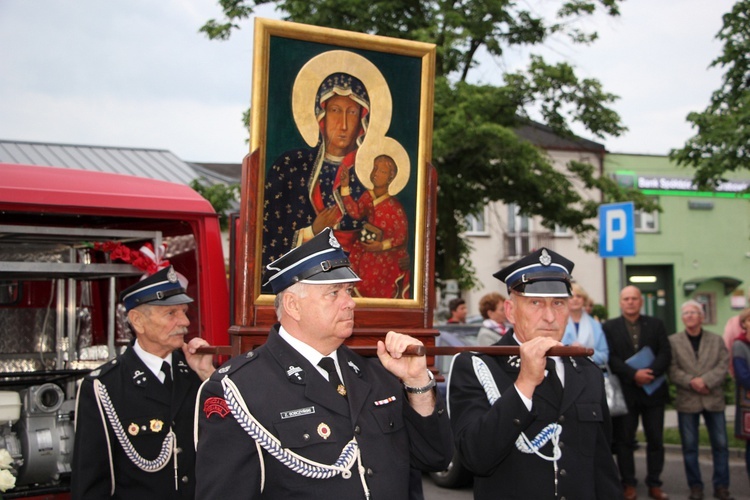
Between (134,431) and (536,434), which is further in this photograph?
(134,431)

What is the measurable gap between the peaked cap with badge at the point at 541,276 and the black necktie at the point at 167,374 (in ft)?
6.39

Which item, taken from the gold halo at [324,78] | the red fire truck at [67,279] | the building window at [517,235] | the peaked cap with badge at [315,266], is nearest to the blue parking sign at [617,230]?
the red fire truck at [67,279]

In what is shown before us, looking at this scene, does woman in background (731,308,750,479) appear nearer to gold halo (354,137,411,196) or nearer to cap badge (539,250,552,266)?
gold halo (354,137,411,196)

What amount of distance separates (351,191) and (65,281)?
2.89m

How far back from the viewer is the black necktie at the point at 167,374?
4645 mm

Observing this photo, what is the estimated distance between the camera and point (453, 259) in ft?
60.1

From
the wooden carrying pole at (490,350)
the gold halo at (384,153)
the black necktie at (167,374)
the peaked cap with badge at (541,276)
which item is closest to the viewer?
the wooden carrying pole at (490,350)

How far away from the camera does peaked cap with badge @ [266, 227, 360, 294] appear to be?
2977 millimetres

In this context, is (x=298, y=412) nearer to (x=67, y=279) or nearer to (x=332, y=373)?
(x=332, y=373)

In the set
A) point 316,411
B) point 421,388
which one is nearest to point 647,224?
point 421,388

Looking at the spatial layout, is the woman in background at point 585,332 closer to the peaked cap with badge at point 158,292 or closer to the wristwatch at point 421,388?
the peaked cap with badge at point 158,292

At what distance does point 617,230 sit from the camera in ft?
34.0

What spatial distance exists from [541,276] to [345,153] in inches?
47.2

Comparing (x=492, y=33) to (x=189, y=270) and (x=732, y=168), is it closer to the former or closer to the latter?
(x=732, y=168)
